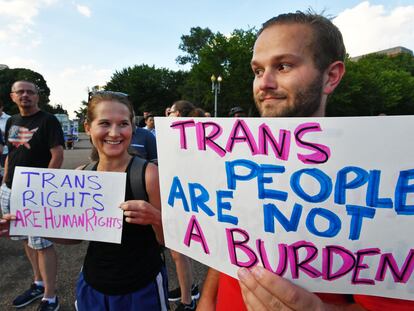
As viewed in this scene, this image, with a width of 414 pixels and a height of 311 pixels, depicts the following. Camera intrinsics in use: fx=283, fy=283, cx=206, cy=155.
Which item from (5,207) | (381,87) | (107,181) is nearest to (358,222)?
(107,181)

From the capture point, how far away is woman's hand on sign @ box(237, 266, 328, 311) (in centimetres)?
74

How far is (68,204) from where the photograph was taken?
167cm

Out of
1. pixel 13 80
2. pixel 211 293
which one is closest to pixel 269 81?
pixel 211 293

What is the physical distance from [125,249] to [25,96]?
2320 millimetres

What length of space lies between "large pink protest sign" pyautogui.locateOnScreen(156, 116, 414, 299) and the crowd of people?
7 centimetres

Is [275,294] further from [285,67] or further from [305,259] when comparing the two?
[285,67]

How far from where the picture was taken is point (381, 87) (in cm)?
4022

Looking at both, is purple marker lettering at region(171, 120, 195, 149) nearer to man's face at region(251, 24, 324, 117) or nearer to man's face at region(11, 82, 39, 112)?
man's face at region(251, 24, 324, 117)

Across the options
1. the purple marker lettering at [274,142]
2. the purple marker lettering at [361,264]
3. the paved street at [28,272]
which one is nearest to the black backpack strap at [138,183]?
the purple marker lettering at [274,142]

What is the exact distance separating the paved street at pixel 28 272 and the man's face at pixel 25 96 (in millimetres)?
1936

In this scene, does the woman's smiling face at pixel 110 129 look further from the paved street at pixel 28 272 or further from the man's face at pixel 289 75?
the paved street at pixel 28 272

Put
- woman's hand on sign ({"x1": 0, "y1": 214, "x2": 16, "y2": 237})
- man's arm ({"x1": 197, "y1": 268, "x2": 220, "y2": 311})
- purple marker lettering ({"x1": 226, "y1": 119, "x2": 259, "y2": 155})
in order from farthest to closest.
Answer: woman's hand on sign ({"x1": 0, "y1": 214, "x2": 16, "y2": 237}) → man's arm ({"x1": 197, "y1": 268, "x2": 220, "y2": 311}) → purple marker lettering ({"x1": 226, "y1": 119, "x2": 259, "y2": 155})

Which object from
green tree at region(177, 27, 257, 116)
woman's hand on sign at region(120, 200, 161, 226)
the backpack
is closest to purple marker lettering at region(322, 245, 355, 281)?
woman's hand on sign at region(120, 200, 161, 226)

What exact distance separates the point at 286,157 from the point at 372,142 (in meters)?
0.21
